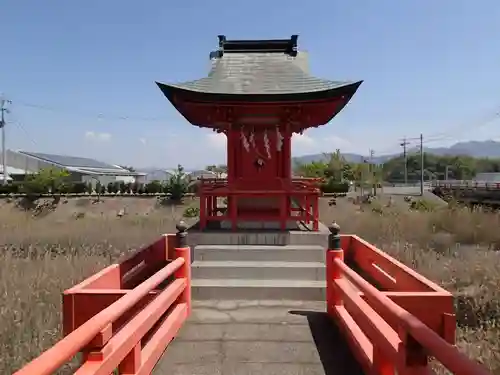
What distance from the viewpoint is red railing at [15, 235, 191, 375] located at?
2.39m

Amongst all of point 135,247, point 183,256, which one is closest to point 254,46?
point 183,256

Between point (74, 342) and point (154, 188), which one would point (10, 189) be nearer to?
point (154, 188)

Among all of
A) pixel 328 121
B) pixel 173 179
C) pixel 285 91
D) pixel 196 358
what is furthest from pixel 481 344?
pixel 173 179

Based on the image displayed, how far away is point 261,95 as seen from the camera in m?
7.82

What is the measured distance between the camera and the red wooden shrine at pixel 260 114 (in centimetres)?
793

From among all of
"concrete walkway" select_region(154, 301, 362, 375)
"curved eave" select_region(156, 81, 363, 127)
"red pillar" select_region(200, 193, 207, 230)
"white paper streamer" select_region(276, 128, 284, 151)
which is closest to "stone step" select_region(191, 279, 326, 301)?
"concrete walkway" select_region(154, 301, 362, 375)

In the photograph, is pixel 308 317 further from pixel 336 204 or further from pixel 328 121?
pixel 336 204

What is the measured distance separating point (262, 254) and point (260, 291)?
3.81 feet

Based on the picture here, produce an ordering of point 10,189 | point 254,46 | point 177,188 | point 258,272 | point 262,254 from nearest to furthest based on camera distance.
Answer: point 258,272, point 262,254, point 254,46, point 177,188, point 10,189

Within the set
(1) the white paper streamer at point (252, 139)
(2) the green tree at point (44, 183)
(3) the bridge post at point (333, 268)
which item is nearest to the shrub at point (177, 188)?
(2) the green tree at point (44, 183)

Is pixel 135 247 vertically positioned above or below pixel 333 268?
below

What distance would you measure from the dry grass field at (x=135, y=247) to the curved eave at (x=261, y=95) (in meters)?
4.15

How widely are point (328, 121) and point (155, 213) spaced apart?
2053 centimetres

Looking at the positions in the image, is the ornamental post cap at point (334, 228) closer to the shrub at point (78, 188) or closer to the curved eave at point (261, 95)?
the curved eave at point (261, 95)
